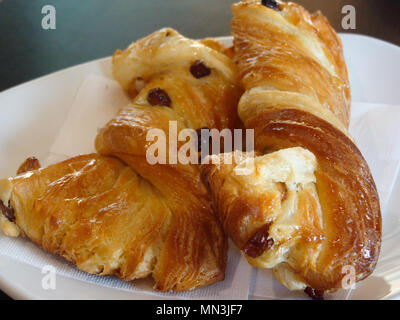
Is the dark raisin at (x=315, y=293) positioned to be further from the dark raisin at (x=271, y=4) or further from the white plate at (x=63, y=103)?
the dark raisin at (x=271, y=4)

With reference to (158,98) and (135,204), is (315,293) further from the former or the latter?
(158,98)

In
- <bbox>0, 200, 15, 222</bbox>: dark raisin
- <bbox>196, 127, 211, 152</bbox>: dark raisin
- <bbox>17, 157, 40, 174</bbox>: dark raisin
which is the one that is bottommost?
<bbox>0, 200, 15, 222</bbox>: dark raisin

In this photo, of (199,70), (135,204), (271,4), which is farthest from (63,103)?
(271,4)

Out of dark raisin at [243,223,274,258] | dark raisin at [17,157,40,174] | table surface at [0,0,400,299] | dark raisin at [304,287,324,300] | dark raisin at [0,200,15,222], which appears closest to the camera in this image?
dark raisin at [243,223,274,258]

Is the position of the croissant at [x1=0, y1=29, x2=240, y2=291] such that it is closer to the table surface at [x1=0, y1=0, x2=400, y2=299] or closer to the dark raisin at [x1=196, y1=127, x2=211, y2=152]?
the dark raisin at [x1=196, y1=127, x2=211, y2=152]

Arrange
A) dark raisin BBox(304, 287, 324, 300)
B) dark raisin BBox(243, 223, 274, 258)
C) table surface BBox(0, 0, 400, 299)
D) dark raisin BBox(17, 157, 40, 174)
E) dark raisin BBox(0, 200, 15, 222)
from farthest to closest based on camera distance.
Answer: table surface BBox(0, 0, 400, 299) → dark raisin BBox(17, 157, 40, 174) → dark raisin BBox(0, 200, 15, 222) → dark raisin BBox(304, 287, 324, 300) → dark raisin BBox(243, 223, 274, 258)

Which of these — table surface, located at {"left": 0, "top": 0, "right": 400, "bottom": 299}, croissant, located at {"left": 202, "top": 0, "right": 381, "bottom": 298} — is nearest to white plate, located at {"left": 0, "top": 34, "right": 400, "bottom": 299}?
croissant, located at {"left": 202, "top": 0, "right": 381, "bottom": 298}

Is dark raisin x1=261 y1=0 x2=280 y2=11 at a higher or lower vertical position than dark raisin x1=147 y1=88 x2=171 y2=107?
higher

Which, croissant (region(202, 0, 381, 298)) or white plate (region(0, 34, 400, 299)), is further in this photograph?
white plate (region(0, 34, 400, 299))

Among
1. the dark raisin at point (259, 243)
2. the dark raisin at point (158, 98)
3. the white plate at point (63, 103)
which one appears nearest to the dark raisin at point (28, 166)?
the white plate at point (63, 103)
